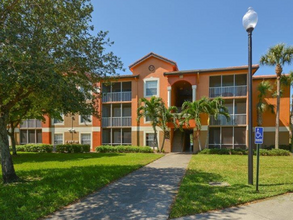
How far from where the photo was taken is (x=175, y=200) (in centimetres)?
537

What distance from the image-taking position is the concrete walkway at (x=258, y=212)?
4308mm

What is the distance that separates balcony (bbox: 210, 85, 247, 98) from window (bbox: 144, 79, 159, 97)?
6.05 metres

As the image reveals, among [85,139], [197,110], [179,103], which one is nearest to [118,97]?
[85,139]

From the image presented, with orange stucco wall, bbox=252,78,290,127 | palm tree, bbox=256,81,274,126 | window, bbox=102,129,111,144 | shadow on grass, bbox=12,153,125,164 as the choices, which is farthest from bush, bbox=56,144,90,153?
orange stucco wall, bbox=252,78,290,127

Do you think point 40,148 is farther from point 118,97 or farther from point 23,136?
point 118,97

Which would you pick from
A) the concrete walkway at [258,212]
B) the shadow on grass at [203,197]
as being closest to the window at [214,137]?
the shadow on grass at [203,197]

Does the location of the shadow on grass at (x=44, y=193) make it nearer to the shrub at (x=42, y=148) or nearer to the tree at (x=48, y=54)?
the tree at (x=48, y=54)

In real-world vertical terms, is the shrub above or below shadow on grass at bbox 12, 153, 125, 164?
below

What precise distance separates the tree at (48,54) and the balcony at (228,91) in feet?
44.6

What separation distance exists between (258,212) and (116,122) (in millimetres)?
18277

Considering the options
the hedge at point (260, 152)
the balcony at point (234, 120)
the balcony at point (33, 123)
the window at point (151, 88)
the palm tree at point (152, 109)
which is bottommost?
the hedge at point (260, 152)

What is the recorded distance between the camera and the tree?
200 inches

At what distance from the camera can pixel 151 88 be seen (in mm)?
20812

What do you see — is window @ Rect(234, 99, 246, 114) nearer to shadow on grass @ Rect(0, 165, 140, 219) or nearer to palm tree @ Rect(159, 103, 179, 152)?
palm tree @ Rect(159, 103, 179, 152)
